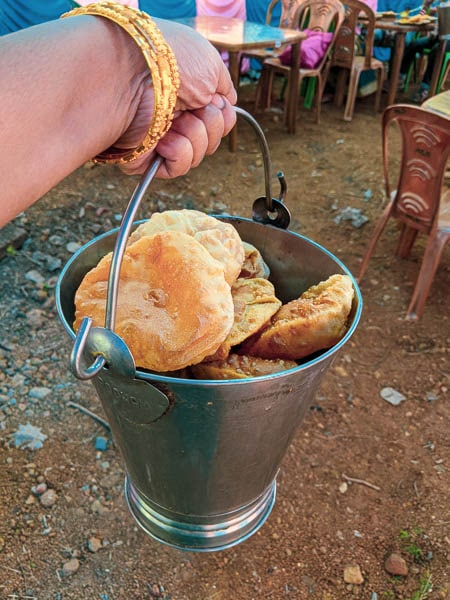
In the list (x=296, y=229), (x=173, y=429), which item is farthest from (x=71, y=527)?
(x=296, y=229)

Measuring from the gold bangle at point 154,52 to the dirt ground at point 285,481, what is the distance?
5.43ft

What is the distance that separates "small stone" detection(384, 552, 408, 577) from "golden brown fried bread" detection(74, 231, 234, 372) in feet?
4.27

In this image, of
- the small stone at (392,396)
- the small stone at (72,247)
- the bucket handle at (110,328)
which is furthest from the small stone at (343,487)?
the small stone at (72,247)

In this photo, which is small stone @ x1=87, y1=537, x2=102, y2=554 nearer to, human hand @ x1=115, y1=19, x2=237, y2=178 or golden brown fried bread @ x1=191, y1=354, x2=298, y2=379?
golden brown fried bread @ x1=191, y1=354, x2=298, y2=379

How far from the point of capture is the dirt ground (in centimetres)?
188

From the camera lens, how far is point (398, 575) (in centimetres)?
192

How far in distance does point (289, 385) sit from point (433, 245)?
229 cm

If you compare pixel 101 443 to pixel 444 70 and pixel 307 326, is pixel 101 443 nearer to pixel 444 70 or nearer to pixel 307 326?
pixel 307 326

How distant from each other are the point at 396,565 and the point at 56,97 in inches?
79.6

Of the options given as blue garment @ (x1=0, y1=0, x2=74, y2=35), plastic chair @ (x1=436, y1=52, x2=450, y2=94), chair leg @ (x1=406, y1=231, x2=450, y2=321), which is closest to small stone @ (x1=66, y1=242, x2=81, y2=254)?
chair leg @ (x1=406, y1=231, x2=450, y2=321)

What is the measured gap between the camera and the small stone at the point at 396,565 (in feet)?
6.29

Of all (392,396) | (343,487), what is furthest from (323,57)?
(343,487)

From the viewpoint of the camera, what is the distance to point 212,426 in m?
1.34

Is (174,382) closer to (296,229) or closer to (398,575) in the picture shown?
(398,575)
